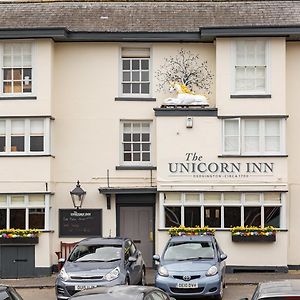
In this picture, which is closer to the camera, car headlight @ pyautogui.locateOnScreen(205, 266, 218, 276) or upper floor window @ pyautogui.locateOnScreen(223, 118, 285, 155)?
car headlight @ pyautogui.locateOnScreen(205, 266, 218, 276)

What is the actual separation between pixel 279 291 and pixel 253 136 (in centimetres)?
1527

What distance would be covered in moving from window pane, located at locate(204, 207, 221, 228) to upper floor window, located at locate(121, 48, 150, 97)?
4559mm

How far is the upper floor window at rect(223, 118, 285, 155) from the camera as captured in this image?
24.6 meters

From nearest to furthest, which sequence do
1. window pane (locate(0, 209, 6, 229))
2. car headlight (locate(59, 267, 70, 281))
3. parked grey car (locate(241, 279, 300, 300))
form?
parked grey car (locate(241, 279, 300, 300)), car headlight (locate(59, 267, 70, 281)), window pane (locate(0, 209, 6, 229))

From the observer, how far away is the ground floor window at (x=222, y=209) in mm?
24469

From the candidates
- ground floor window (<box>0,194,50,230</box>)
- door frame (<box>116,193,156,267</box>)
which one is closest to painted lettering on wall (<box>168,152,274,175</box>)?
door frame (<box>116,193,156,267</box>)

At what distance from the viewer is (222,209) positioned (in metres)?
24.6

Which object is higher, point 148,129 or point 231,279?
point 148,129

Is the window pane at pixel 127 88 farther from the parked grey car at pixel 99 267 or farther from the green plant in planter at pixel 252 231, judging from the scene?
the parked grey car at pixel 99 267

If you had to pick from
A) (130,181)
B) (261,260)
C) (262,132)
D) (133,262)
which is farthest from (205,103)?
(133,262)

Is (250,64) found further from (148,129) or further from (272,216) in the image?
(272,216)

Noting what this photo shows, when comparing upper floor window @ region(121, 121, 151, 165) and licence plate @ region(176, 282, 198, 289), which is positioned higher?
upper floor window @ region(121, 121, 151, 165)

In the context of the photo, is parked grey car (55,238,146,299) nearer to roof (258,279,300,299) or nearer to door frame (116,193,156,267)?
door frame (116,193,156,267)

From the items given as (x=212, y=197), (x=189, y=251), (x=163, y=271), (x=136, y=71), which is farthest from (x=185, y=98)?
(x=163, y=271)
